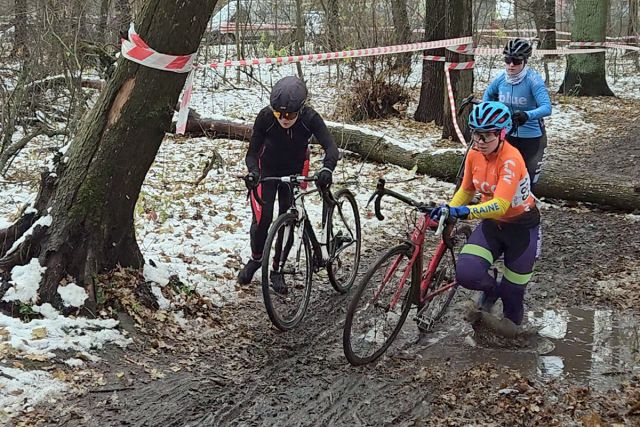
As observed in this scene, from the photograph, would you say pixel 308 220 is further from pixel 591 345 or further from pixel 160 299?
pixel 591 345

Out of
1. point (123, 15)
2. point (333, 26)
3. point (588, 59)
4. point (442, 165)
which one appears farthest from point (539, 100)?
point (588, 59)

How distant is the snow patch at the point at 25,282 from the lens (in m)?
4.48

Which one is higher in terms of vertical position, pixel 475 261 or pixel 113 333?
pixel 475 261

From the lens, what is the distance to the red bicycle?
4425mm

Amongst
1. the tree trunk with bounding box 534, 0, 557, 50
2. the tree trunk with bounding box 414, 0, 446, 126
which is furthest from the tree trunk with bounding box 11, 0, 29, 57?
the tree trunk with bounding box 534, 0, 557, 50

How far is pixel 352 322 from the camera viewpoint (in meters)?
4.41

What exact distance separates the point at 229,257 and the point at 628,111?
1286 cm

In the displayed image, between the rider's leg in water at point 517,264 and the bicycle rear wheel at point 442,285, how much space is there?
16.6 inches

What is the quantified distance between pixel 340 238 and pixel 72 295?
7.89 ft

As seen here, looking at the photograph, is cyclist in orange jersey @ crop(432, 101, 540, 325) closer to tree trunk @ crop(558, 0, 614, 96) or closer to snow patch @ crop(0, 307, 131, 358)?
snow patch @ crop(0, 307, 131, 358)

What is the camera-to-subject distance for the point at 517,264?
482 centimetres

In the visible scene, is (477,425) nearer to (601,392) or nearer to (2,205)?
(601,392)

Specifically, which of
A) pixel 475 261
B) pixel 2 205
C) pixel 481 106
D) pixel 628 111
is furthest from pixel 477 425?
pixel 628 111

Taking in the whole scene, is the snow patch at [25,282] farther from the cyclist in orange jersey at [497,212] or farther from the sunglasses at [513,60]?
the sunglasses at [513,60]
